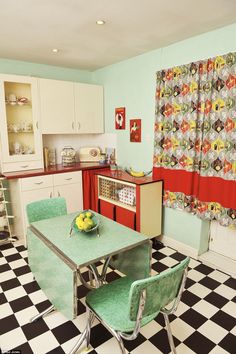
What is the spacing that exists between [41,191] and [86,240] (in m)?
1.74

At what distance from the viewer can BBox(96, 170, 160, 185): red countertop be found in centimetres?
300

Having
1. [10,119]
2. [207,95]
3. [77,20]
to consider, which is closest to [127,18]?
[77,20]

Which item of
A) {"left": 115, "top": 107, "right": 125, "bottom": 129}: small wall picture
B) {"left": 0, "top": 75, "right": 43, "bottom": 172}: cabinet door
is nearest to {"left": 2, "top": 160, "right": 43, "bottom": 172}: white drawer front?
{"left": 0, "top": 75, "right": 43, "bottom": 172}: cabinet door

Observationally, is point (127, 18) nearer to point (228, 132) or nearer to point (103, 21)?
point (103, 21)

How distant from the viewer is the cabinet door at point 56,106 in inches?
136

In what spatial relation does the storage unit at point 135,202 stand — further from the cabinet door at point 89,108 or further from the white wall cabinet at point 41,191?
the cabinet door at point 89,108

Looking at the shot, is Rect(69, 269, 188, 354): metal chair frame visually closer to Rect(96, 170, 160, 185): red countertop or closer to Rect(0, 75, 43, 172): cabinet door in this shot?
Rect(96, 170, 160, 185): red countertop

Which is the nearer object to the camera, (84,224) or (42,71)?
(84,224)

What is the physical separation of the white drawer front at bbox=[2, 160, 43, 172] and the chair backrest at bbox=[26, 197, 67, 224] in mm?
1185

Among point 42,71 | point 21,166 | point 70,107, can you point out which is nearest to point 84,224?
point 21,166

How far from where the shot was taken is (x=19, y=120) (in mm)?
3480

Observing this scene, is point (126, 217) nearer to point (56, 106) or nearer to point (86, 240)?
point (86, 240)

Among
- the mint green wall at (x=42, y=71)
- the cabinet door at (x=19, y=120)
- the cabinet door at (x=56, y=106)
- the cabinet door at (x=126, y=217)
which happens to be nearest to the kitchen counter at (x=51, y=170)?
the cabinet door at (x=19, y=120)

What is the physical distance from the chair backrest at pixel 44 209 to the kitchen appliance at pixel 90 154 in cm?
179
